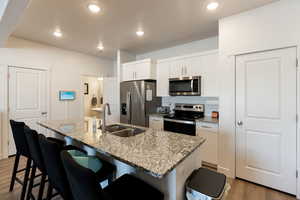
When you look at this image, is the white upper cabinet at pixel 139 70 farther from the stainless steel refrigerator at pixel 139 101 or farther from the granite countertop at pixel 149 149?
the granite countertop at pixel 149 149

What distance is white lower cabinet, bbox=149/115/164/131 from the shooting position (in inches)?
136

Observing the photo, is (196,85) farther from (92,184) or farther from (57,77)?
(57,77)

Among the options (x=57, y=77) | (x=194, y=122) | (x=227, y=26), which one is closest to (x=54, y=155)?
(x=194, y=122)

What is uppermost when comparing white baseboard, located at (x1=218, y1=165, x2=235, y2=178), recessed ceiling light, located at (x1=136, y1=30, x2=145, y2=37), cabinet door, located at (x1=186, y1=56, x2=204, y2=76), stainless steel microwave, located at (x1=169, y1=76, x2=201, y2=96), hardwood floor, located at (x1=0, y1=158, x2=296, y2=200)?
recessed ceiling light, located at (x1=136, y1=30, x2=145, y2=37)

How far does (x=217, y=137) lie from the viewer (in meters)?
2.66

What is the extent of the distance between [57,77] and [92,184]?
4.04 m

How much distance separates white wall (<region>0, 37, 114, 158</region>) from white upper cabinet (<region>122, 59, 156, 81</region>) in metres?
1.26

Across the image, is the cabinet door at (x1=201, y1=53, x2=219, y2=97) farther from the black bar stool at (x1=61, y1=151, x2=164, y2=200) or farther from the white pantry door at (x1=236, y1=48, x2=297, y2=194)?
the black bar stool at (x1=61, y1=151, x2=164, y2=200)

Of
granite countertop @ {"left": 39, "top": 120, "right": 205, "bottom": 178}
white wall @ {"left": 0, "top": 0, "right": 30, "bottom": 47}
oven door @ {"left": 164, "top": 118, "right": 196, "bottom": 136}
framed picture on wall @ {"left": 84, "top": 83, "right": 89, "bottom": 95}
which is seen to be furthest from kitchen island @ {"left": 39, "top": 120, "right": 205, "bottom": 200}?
framed picture on wall @ {"left": 84, "top": 83, "right": 89, "bottom": 95}

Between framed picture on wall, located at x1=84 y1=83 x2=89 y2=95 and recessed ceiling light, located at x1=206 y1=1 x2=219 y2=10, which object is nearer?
recessed ceiling light, located at x1=206 y1=1 x2=219 y2=10

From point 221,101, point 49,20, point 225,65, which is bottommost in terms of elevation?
point 221,101

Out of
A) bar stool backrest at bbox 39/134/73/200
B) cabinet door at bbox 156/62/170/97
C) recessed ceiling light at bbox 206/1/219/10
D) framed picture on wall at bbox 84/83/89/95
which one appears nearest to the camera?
bar stool backrest at bbox 39/134/73/200

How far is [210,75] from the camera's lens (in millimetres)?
3012

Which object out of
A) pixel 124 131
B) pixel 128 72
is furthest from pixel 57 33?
pixel 124 131
